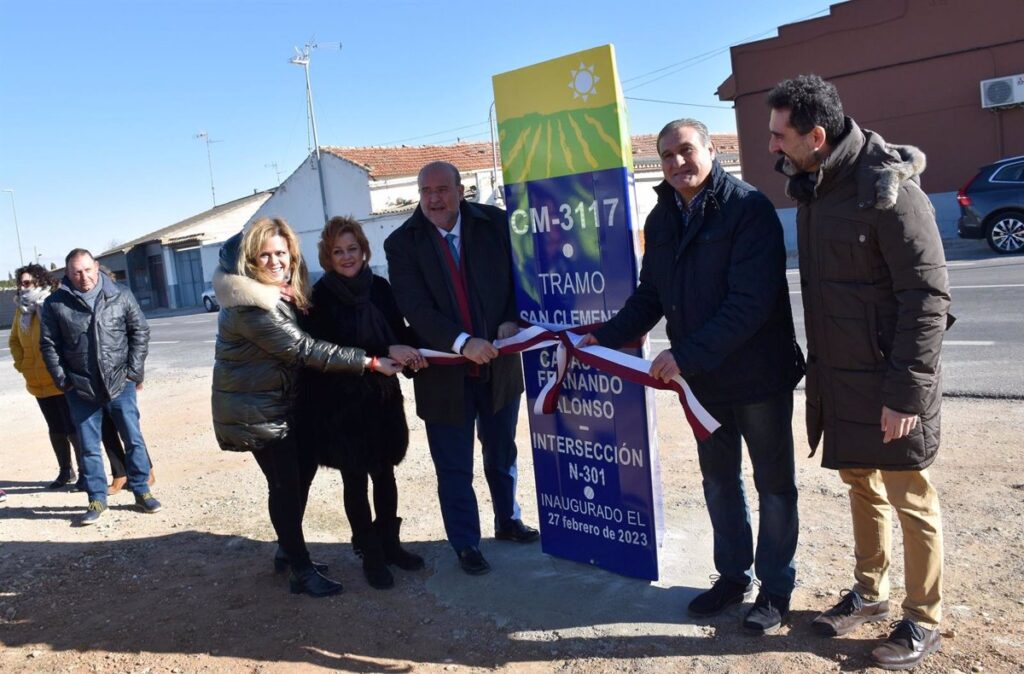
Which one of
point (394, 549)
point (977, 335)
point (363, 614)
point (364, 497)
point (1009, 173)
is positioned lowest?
point (363, 614)

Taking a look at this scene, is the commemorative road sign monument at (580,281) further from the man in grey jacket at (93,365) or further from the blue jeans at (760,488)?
the man in grey jacket at (93,365)

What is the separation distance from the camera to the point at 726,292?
11.1 ft

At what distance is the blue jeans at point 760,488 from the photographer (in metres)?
3.44

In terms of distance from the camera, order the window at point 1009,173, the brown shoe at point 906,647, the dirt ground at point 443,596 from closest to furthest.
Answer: the brown shoe at point 906,647 < the dirt ground at point 443,596 < the window at point 1009,173

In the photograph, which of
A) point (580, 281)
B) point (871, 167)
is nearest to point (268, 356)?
point (580, 281)

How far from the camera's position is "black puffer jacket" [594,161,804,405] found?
3.27m

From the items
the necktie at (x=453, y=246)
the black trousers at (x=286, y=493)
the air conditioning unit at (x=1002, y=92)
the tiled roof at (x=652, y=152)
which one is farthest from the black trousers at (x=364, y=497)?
the tiled roof at (x=652, y=152)

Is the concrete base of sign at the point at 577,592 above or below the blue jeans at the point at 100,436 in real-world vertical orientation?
below

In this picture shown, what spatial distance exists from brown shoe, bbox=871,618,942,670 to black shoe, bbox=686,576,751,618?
0.65 m

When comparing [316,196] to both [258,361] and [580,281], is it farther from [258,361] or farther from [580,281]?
[580,281]

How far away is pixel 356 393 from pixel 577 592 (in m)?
1.45

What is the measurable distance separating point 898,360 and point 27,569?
4938 millimetres

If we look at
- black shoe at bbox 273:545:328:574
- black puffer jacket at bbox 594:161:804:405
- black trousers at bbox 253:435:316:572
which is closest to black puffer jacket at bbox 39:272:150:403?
black shoe at bbox 273:545:328:574

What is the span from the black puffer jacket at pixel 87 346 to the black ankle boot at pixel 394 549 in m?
2.74
